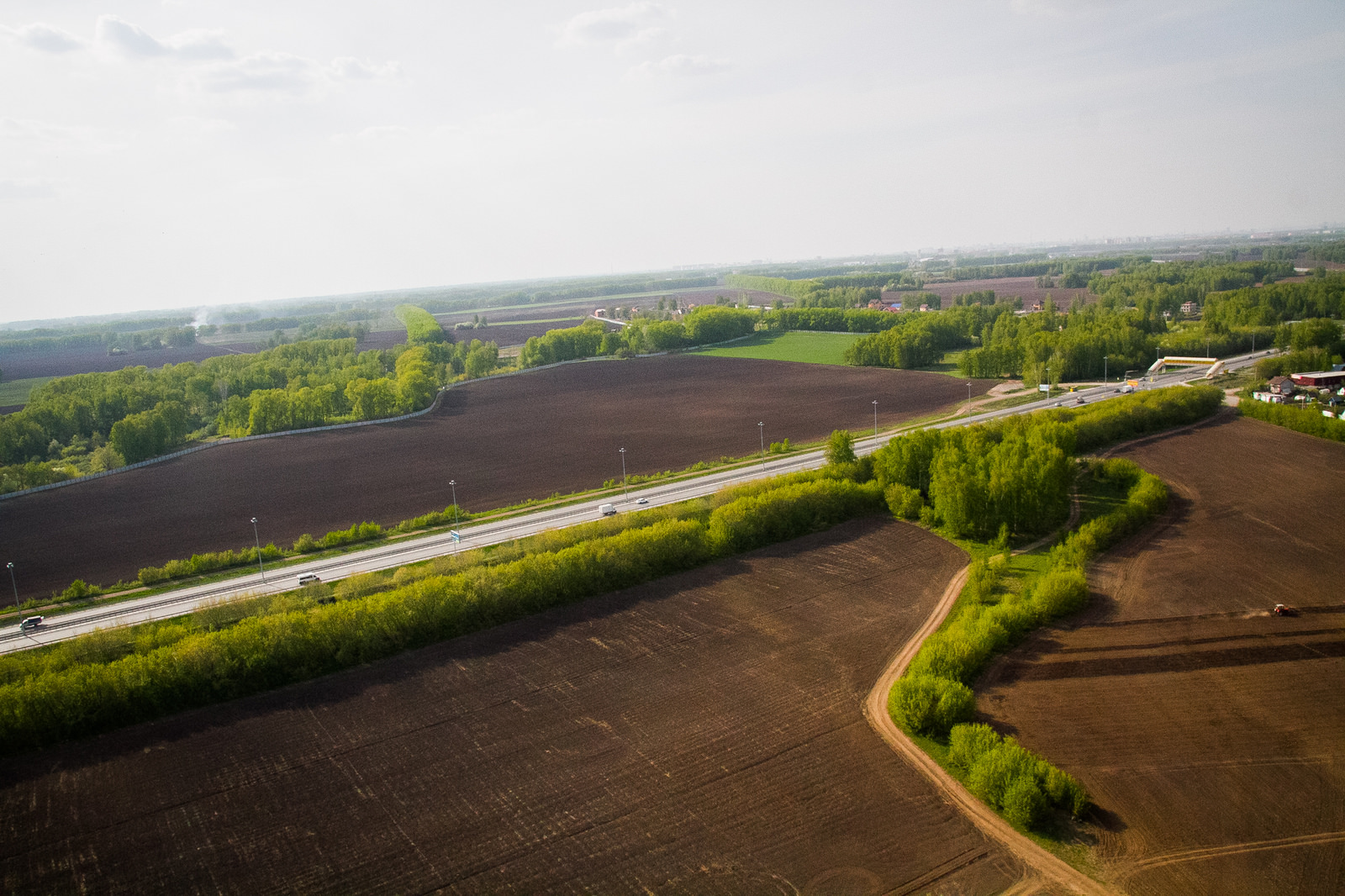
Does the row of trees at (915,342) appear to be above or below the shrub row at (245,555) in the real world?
above

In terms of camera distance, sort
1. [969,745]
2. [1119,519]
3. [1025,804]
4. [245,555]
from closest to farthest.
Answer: [1025,804] < [969,745] < [1119,519] < [245,555]

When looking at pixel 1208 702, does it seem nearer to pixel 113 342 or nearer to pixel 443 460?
pixel 443 460

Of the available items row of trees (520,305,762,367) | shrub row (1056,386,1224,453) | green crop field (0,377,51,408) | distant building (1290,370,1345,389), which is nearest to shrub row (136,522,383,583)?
shrub row (1056,386,1224,453)

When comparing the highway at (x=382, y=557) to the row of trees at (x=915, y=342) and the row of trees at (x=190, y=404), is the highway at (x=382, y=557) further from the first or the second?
the row of trees at (x=915, y=342)

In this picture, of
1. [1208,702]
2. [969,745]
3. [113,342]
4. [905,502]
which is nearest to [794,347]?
[905,502]

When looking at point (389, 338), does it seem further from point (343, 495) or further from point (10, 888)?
point (10, 888)

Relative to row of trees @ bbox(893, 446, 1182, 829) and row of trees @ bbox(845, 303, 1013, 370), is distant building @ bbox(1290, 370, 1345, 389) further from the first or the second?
row of trees @ bbox(893, 446, 1182, 829)

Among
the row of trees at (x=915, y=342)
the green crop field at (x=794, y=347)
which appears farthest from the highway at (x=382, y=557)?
the green crop field at (x=794, y=347)

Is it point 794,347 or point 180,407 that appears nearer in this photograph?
point 180,407
